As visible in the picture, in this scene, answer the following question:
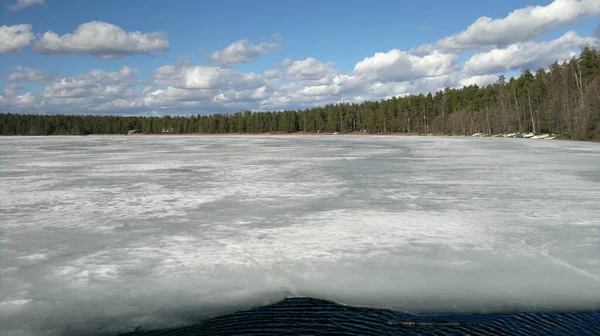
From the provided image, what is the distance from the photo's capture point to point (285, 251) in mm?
5469

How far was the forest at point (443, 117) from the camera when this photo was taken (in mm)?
48438

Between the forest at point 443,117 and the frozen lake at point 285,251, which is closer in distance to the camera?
the frozen lake at point 285,251

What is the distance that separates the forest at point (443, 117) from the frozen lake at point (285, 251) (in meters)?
39.6

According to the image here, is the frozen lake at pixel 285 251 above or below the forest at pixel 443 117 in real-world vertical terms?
below

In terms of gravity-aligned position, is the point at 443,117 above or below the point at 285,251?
above

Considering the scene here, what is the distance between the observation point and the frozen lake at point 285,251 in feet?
13.0

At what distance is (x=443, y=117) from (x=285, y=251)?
8648 cm

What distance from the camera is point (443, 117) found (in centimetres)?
8706

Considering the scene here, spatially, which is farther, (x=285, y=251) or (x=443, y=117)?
(x=443, y=117)

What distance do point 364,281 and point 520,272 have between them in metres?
1.55

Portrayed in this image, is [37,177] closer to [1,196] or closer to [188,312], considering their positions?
[1,196]

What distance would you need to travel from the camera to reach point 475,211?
7.76m

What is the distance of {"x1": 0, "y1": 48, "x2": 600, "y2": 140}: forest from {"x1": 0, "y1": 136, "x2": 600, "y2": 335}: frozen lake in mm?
39633

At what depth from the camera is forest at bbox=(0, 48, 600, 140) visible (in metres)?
48.4
